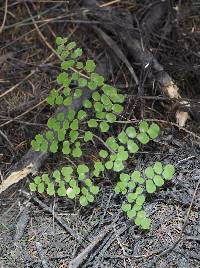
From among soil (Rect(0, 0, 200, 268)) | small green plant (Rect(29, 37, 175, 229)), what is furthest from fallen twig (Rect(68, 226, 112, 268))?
small green plant (Rect(29, 37, 175, 229))

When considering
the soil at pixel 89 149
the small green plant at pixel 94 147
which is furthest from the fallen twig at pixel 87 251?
the small green plant at pixel 94 147

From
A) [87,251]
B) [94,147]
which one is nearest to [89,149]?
[94,147]

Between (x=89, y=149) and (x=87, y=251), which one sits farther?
Answer: (x=89, y=149)

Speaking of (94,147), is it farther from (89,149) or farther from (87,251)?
(87,251)

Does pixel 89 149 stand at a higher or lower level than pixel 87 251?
higher

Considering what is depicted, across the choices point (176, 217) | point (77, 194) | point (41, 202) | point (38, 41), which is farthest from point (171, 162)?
point (38, 41)

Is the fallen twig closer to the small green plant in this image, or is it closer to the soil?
the soil
